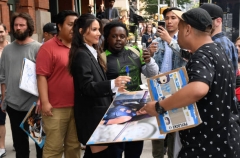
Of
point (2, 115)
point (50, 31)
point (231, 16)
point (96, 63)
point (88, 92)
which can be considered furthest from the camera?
point (231, 16)

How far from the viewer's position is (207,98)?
2273 millimetres

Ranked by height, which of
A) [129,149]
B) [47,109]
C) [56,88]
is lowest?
[129,149]

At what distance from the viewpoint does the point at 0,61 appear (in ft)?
14.4

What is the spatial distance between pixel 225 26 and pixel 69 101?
4882mm

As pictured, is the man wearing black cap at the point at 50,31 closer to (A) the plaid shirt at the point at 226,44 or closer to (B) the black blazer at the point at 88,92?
(B) the black blazer at the point at 88,92

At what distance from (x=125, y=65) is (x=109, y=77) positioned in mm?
216

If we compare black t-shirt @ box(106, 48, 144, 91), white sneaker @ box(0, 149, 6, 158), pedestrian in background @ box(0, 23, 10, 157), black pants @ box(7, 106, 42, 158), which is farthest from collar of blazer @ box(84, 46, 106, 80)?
white sneaker @ box(0, 149, 6, 158)

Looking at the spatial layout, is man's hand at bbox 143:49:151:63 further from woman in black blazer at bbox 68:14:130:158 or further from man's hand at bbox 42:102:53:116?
man's hand at bbox 42:102:53:116

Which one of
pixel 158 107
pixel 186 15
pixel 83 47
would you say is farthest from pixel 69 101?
pixel 186 15

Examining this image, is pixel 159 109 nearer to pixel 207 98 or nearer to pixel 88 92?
pixel 207 98

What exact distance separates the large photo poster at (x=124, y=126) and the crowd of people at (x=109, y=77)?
6 cm

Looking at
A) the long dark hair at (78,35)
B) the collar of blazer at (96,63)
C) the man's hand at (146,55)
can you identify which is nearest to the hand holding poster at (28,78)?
the long dark hair at (78,35)

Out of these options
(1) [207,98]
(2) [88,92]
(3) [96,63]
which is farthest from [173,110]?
(3) [96,63]

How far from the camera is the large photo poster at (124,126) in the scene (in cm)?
269
